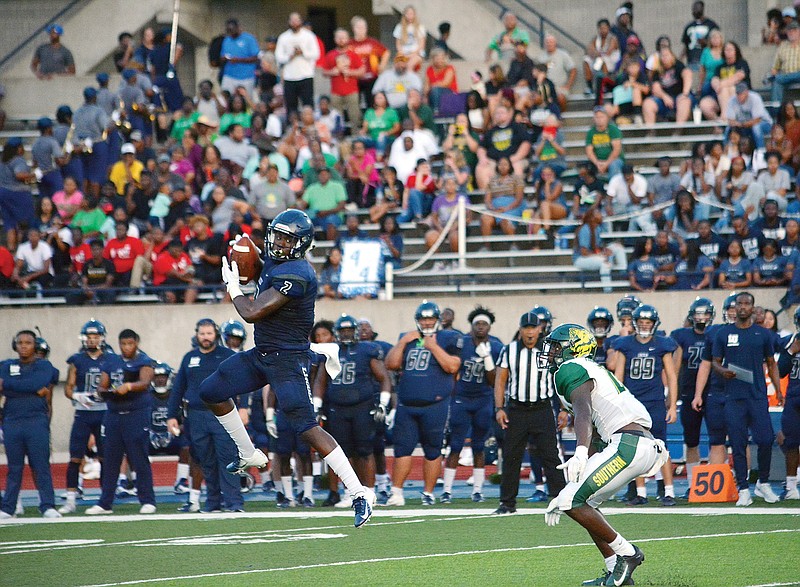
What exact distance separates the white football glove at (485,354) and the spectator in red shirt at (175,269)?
563 cm

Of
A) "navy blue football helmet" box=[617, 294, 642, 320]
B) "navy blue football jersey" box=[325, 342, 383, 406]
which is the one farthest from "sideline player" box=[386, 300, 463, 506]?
"navy blue football helmet" box=[617, 294, 642, 320]

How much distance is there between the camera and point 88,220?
63.7 ft

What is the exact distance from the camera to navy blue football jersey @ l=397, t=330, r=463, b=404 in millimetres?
13344

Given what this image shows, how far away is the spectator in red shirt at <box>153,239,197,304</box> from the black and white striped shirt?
6821mm

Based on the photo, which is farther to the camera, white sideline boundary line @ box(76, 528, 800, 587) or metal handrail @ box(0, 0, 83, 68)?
metal handrail @ box(0, 0, 83, 68)

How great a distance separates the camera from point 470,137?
19422mm

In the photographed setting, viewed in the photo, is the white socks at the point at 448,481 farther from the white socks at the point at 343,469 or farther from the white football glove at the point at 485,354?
the white socks at the point at 343,469

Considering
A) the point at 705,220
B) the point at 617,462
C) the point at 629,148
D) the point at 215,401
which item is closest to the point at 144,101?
the point at 629,148

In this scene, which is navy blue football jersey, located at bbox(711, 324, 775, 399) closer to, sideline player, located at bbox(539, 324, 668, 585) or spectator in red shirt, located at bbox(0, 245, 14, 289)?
sideline player, located at bbox(539, 324, 668, 585)

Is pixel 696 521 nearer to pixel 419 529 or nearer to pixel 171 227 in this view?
pixel 419 529

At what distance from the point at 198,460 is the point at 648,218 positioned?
23.4 ft

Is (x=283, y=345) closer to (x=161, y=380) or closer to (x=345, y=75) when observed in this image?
(x=161, y=380)

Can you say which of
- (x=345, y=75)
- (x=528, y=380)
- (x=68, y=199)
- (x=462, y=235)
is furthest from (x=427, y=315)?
(x=345, y=75)

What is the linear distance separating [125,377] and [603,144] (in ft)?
26.3
